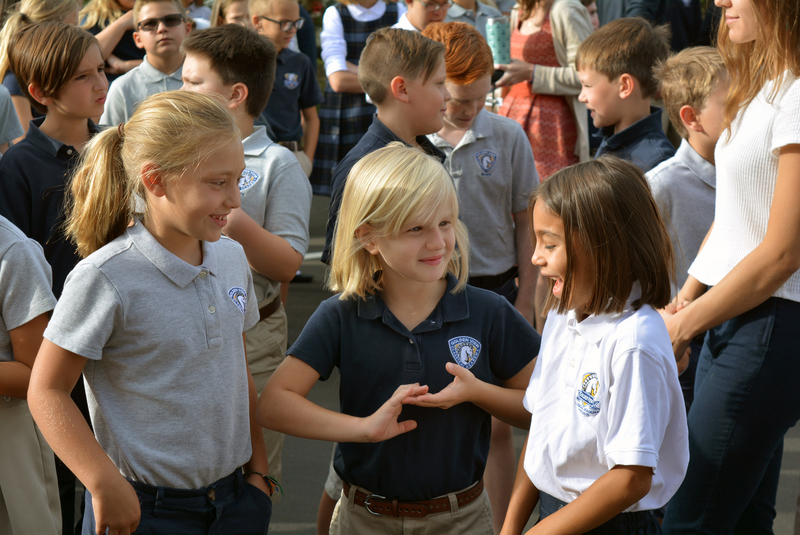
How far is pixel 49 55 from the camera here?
2779 mm

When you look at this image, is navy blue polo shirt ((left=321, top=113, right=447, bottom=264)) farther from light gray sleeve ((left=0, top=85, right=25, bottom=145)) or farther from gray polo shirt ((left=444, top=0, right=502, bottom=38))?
gray polo shirt ((left=444, top=0, right=502, bottom=38))

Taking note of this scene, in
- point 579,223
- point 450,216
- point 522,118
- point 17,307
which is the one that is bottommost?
point 522,118

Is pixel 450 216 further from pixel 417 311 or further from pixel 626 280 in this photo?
pixel 626 280

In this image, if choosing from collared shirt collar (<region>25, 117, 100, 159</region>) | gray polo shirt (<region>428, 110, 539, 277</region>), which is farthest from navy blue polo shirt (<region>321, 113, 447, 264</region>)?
collared shirt collar (<region>25, 117, 100, 159</region>)

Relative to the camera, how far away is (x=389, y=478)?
1.92 m

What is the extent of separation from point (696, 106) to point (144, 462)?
7.14ft

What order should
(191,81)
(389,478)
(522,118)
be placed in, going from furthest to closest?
(522,118) → (191,81) → (389,478)

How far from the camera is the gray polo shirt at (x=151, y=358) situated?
1711 mm

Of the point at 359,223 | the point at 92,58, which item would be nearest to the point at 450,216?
the point at 359,223

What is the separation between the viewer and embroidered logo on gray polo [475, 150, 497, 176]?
3.26 m

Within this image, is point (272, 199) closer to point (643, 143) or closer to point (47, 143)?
point (47, 143)

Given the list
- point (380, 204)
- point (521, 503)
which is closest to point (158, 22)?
point (380, 204)

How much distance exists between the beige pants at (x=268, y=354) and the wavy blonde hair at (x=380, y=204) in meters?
0.86

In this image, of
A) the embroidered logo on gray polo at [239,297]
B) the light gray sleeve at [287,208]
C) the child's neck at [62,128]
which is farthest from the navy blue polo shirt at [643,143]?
the child's neck at [62,128]
